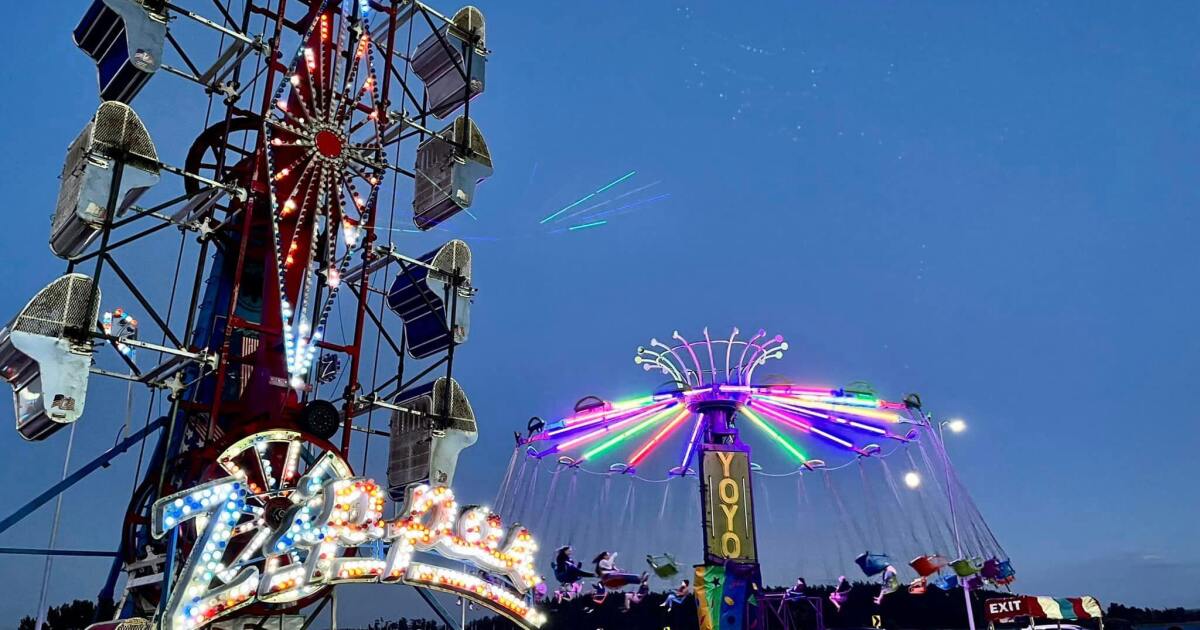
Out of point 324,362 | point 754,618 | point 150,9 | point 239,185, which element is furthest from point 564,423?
point 150,9

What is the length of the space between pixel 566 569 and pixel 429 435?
14.2 metres

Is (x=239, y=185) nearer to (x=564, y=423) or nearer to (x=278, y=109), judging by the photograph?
(x=278, y=109)

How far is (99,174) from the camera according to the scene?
1441cm

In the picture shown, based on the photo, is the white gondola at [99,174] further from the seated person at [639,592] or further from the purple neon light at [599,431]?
the seated person at [639,592]

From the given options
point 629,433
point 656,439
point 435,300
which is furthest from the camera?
point 656,439

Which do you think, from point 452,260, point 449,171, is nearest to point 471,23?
point 449,171

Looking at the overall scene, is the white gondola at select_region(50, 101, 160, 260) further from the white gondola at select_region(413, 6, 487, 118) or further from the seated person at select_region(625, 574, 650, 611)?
the seated person at select_region(625, 574, 650, 611)

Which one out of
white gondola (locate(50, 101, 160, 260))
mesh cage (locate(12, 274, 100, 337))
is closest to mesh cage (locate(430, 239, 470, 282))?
white gondola (locate(50, 101, 160, 260))

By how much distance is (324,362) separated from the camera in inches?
891

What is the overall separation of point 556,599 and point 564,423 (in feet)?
23.0

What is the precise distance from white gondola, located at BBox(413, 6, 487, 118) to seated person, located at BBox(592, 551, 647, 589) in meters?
18.3

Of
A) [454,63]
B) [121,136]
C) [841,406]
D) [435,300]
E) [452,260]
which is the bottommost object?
[435,300]

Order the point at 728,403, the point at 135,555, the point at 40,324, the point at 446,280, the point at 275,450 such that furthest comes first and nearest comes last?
the point at 728,403
the point at 446,280
the point at 275,450
the point at 135,555
the point at 40,324

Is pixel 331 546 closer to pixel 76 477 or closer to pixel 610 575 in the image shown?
pixel 76 477
